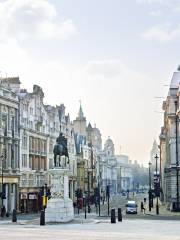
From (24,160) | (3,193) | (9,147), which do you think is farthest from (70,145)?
(3,193)

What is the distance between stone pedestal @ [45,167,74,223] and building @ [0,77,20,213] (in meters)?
23.3

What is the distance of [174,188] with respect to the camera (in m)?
82.8

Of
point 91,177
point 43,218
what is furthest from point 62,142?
point 91,177

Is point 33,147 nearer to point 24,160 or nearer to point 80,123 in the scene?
point 24,160

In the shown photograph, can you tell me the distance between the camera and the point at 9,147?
269 ft

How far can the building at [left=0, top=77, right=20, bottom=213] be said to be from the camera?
7969 centimetres

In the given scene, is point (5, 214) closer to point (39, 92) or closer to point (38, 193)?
point (38, 193)

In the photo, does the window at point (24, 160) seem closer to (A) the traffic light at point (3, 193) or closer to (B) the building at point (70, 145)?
(A) the traffic light at point (3, 193)

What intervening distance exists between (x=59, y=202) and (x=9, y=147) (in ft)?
96.0

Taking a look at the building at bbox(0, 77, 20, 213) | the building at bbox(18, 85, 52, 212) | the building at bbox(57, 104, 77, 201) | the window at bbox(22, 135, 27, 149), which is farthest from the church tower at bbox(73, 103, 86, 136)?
the building at bbox(0, 77, 20, 213)

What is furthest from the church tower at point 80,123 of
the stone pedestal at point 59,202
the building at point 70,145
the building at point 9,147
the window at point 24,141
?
the stone pedestal at point 59,202

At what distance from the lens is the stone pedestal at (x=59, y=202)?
5362cm

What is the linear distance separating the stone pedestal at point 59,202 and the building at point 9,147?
23325 millimetres

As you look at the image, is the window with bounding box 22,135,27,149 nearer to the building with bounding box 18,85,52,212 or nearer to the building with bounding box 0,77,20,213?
the building with bounding box 18,85,52,212
